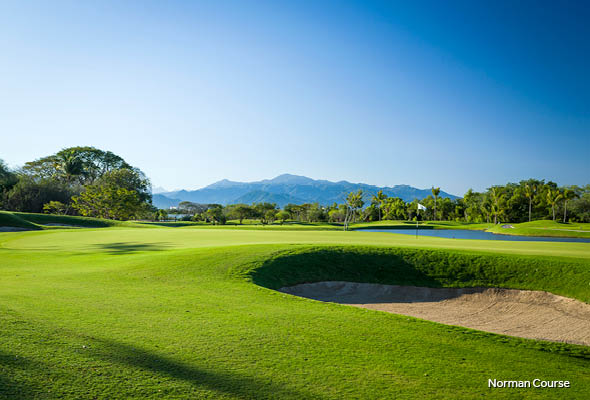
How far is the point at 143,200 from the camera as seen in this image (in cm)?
8469

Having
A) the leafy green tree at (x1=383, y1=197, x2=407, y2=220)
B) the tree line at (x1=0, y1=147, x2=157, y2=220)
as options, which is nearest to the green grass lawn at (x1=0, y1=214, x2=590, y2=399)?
the tree line at (x1=0, y1=147, x2=157, y2=220)

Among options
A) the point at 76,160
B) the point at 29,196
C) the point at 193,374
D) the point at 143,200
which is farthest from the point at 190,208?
the point at 193,374

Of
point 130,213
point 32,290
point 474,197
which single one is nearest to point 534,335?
point 32,290

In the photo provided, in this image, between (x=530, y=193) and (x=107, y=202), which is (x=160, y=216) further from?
(x=530, y=193)

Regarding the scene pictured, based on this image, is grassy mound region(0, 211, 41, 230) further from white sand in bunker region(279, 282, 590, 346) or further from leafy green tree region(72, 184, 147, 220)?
white sand in bunker region(279, 282, 590, 346)

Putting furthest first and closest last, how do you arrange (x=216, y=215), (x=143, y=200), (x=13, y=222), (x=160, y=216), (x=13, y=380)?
(x=160, y=216) → (x=216, y=215) → (x=143, y=200) → (x=13, y=222) → (x=13, y=380)

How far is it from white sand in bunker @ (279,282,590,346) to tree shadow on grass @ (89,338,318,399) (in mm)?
7666

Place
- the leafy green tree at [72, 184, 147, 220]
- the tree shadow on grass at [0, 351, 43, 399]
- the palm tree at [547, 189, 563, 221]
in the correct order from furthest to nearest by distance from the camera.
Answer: the palm tree at [547, 189, 563, 221] < the leafy green tree at [72, 184, 147, 220] < the tree shadow on grass at [0, 351, 43, 399]

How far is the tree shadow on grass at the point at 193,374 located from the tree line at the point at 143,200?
165 feet

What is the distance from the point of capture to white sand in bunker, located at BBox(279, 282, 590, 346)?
10.1 m

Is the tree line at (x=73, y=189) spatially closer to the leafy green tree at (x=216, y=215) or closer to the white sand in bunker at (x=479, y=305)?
the leafy green tree at (x=216, y=215)

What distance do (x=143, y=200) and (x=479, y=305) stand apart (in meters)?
84.1

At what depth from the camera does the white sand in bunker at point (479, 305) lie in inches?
396

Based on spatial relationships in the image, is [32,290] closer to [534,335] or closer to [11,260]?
[11,260]
